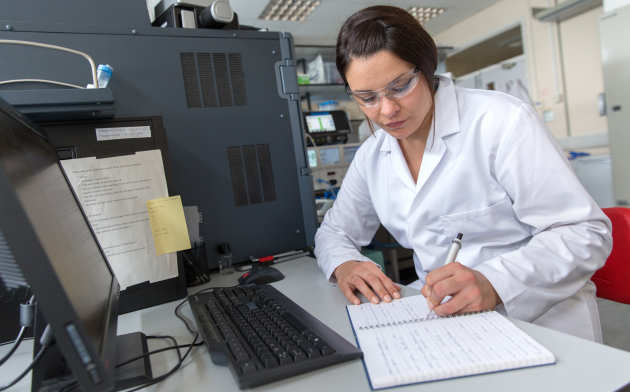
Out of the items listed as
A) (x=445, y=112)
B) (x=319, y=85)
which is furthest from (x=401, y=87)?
(x=319, y=85)

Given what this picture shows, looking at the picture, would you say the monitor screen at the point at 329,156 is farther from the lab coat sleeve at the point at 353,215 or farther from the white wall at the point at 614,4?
the white wall at the point at 614,4

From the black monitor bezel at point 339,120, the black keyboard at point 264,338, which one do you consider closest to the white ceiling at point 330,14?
the black monitor bezel at point 339,120

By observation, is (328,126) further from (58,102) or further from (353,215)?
(58,102)

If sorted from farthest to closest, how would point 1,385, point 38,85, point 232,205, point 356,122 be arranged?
1. point 356,122
2. point 232,205
3. point 38,85
4. point 1,385

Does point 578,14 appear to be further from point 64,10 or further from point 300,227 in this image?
point 64,10

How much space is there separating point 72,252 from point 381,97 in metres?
0.61

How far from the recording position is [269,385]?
49 cm

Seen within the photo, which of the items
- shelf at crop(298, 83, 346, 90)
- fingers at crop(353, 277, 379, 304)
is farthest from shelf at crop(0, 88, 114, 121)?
shelf at crop(298, 83, 346, 90)

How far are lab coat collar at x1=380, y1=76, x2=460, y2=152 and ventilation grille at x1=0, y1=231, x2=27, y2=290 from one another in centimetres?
79

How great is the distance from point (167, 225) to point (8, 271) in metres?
0.49

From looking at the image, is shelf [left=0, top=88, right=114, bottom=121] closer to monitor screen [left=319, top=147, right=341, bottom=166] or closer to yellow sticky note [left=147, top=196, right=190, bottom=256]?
yellow sticky note [left=147, top=196, right=190, bottom=256]

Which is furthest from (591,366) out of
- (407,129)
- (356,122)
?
(356,122)

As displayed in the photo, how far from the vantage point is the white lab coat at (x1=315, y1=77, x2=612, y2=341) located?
0.71m

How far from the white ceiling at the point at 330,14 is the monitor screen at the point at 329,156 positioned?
169 centimetres
